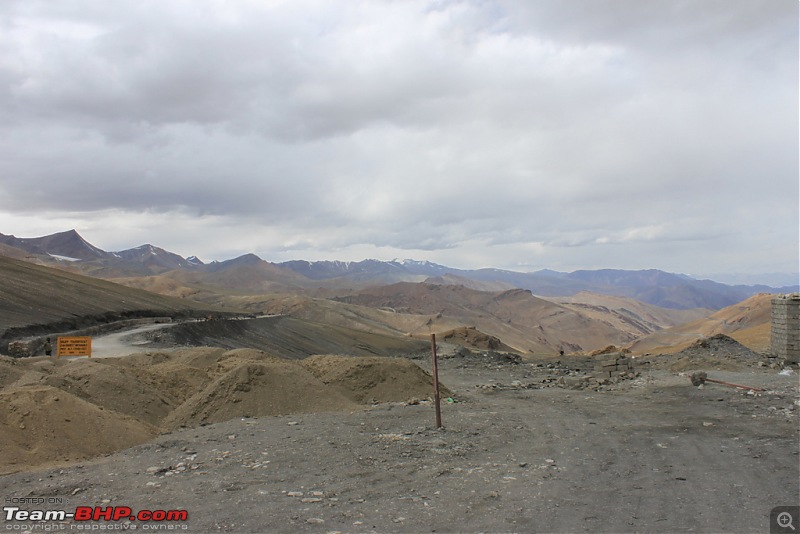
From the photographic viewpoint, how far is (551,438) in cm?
1137

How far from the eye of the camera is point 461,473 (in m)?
8.73

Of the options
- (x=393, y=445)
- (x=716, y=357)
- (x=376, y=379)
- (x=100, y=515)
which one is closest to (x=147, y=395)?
(x=376, y=379)

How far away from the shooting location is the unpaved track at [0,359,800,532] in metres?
6.74

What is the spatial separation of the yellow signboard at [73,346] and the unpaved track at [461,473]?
11.7m

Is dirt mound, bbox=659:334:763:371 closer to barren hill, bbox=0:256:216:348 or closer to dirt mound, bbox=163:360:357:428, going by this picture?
dirt mound, bbox=163:360:357:428

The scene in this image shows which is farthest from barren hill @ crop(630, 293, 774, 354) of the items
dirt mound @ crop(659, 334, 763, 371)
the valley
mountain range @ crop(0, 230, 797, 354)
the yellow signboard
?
the yellow signboard

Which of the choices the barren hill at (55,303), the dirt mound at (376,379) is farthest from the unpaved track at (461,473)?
the barren hill at (55,303)

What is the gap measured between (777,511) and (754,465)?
2.34 metres

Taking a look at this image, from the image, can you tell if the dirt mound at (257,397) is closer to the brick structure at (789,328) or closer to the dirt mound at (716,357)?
the dirt mound at (716,357)

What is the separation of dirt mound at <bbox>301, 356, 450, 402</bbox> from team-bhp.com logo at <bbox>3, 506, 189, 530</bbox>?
31.5 feet

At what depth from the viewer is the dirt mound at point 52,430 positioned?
9336 millimetres

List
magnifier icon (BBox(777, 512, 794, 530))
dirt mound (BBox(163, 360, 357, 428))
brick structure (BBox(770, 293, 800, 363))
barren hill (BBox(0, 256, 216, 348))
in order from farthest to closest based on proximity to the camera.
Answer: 1. barren hill (BBox(0, 256, 216, 348))
2. brick structure (BBox(770, 293, 800, 363))
3. dirt mound (BBox(163, 360, 357, 428))
4. magnifier icon (BBox(777, 512, 794, 530))

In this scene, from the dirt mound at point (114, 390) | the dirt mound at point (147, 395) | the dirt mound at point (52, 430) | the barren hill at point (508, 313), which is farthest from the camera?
the barren hill at point (508, 313)

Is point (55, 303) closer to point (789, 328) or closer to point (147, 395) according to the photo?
point (147, 395)
